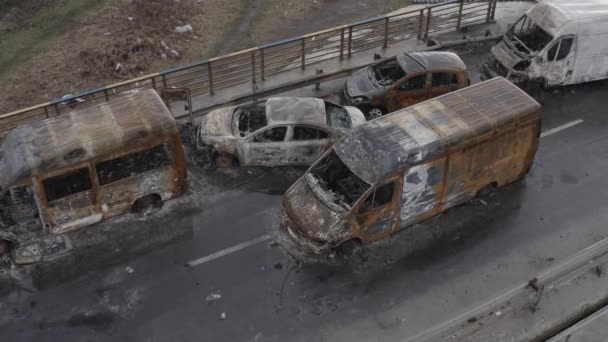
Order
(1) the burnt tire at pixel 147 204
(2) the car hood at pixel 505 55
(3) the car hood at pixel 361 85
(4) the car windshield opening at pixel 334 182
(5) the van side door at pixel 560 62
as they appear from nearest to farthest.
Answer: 1. (4) the car windshield opening at pixel 334 182
2. (1) the burnt tire at pixel 147 204
3. (3) the car hood at pixel 361 85
4. (5) the van side door at pixel 560 62
5. (2) the car hood at pixel 505 55

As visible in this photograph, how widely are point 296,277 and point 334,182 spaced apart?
2.06 m

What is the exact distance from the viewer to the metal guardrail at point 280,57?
1578cm

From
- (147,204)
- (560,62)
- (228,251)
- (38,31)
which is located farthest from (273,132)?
(38,31)

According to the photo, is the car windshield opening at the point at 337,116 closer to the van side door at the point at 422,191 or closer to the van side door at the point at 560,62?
the van side door at the point at 422,191

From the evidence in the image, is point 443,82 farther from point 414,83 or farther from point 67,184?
point 67,184

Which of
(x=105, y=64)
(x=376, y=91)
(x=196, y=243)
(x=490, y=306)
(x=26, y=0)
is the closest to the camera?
(x=490, y=306)

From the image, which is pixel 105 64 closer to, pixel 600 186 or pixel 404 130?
pixel 404 130

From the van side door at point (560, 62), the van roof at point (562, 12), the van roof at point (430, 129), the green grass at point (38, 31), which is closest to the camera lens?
the van roof at point (430, 129)

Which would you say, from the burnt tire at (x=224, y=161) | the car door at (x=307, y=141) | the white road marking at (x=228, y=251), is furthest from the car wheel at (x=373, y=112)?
the white road marking at (x=228, y=251)

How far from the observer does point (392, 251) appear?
12.4 m

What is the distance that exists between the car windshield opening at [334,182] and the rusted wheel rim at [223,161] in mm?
2499

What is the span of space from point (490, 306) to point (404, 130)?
11.8ft

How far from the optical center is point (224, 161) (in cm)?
1424

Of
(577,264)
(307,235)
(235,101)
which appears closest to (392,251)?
(307,235)
